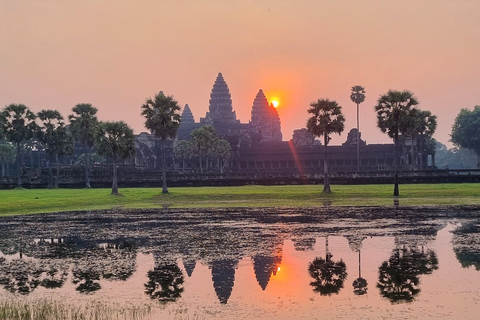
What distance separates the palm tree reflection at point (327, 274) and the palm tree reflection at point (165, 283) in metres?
3.62

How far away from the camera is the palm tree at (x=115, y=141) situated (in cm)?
6981

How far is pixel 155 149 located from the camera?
16238 centimetres

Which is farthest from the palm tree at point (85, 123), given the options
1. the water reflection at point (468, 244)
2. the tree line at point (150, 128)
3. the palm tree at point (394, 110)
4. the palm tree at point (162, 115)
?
the water reflection at point (468, 244)

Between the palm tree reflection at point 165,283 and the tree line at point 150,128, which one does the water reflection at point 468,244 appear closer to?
the palm tree reflection at point 165,283

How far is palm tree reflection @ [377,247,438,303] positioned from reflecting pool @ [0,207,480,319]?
0.10ft

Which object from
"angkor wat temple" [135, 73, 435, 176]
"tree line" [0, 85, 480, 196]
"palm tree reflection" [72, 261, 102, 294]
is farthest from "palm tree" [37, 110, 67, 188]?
"palm tree reflection" [72, 261, 102, 294]

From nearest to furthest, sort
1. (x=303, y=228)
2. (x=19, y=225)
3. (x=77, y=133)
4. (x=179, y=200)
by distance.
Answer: (x=303, y=228), (x=19, y=225), (x=179, y=200), (x=77, y=133)

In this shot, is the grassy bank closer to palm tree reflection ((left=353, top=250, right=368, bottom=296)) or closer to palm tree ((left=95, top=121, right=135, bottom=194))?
palm tree ((left=95, top=121, right=135, bottom=194))

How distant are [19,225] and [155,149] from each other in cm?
12541

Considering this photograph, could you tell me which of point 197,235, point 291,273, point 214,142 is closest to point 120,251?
point 197,235

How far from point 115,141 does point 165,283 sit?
52.9 m

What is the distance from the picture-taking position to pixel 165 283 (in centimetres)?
1869

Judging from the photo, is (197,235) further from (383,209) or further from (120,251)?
(383,209)

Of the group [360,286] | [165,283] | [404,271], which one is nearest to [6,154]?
[165,283]
